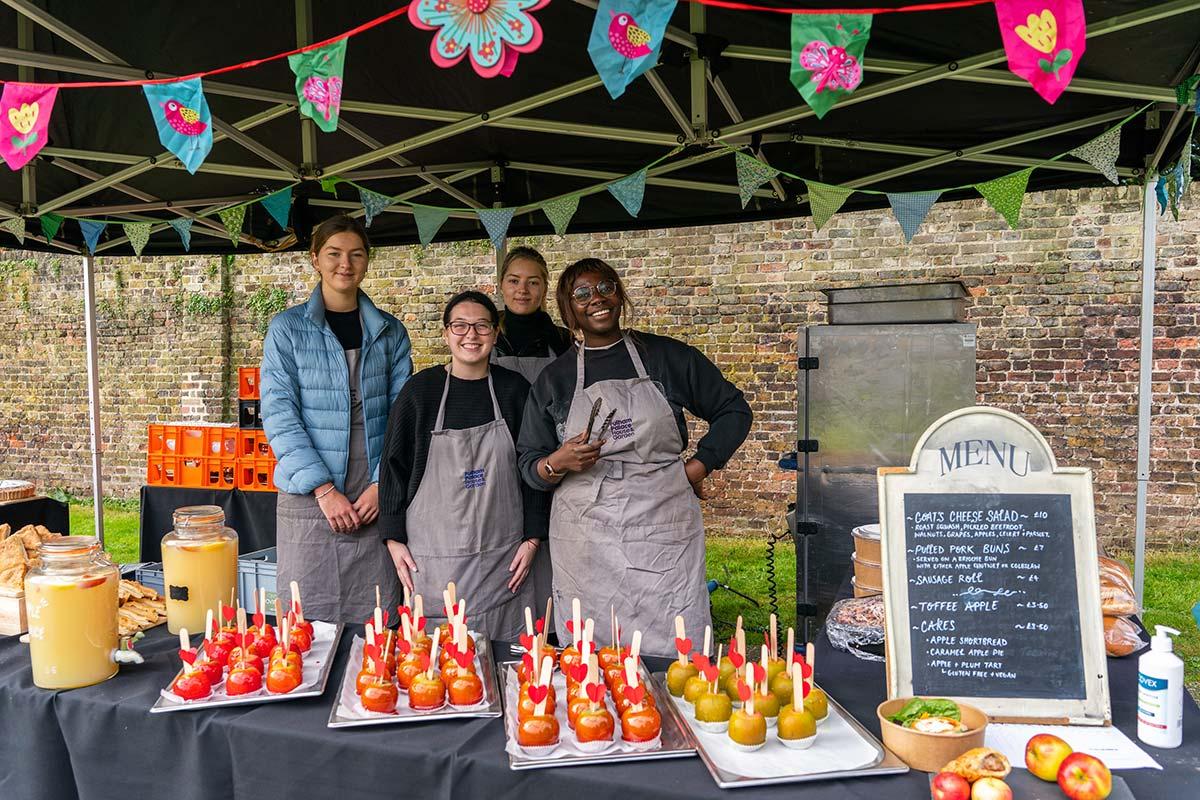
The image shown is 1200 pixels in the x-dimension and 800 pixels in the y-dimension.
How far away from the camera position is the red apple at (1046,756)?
1.33m

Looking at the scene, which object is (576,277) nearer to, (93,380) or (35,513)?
(35,513)

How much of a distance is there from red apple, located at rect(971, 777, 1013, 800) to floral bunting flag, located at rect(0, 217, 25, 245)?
5015 millimetres

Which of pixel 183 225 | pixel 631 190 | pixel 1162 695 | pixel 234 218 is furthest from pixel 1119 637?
pixel 183 225

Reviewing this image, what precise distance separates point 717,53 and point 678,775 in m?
2.29

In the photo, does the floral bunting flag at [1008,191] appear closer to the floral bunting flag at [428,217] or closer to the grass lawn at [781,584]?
the grass lawn at [781,584]

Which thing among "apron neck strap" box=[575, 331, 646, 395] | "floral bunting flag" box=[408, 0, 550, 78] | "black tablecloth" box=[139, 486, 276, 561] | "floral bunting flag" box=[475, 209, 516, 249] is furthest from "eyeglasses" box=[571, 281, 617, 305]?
"black tablecloth" box=[139, 486, 276, 561]

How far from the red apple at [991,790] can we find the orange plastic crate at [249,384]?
4541 millimetres

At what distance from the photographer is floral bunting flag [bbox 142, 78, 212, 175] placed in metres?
2.42

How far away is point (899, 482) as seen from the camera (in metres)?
1.69

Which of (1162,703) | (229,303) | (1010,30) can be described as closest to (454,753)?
(1162,703)

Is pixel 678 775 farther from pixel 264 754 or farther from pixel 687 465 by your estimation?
pixel 687 465

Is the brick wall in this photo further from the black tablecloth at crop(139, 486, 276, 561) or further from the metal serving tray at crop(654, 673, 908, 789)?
the metal serving tray at crop(654, 673, 908, 789)

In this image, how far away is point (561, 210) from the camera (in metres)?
4.52

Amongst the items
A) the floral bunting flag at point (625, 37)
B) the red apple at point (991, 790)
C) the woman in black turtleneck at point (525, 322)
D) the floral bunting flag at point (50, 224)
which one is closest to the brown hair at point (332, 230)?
the woman in black turtleneck at point (525, 322)
